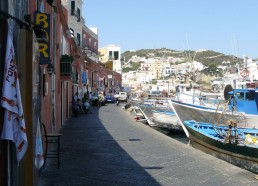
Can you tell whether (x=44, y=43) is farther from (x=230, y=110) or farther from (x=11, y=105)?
(x=230, y=110)

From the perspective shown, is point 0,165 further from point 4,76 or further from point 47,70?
point 47,70

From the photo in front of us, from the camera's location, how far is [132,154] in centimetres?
1190

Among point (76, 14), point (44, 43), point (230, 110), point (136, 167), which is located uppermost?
point (76, 14)

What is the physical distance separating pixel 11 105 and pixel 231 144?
9690 mm

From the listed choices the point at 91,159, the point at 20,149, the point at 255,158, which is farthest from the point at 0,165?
the point at 255,158

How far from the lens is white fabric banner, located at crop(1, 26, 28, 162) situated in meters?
4.46

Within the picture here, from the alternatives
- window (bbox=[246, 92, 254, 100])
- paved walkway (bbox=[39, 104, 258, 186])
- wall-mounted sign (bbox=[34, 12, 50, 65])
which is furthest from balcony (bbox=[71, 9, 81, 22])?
wall-mounted sign (bbox=[34, 12, 50, 65])

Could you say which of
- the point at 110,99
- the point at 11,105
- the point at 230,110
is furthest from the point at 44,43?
the point at 110,99

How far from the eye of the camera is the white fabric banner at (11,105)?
4461 millimetres

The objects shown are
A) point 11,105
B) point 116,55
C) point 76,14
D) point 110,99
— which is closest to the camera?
point 11,105

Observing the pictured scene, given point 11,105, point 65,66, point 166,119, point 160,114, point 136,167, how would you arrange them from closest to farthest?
1. point 11,105
2. point 136,167
3. point 65,66
4. point 166,119
5. point 160,114

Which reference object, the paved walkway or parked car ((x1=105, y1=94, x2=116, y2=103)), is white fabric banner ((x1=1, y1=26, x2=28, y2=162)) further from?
parked car ((x1=105, y1=94, x2=116, y2=103))

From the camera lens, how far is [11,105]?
4.49 meters

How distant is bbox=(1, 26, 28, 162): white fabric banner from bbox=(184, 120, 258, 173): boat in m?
9.01
